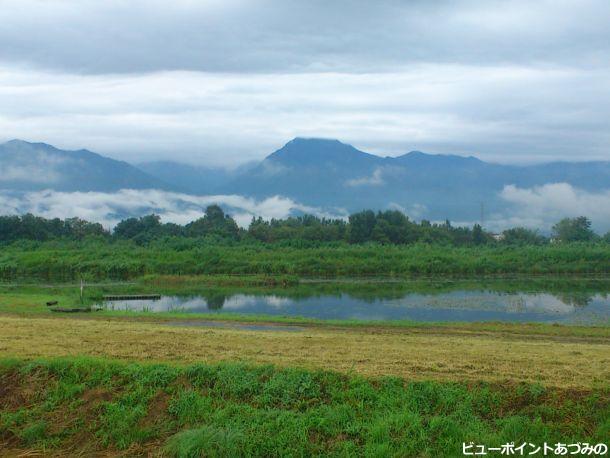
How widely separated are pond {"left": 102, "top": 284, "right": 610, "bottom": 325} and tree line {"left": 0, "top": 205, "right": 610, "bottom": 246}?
32.8 metres

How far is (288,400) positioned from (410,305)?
77.5 feet

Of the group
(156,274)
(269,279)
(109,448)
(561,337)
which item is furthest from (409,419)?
(156,274)

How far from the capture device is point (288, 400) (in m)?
10.3

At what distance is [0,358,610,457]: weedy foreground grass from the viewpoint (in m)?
9.13

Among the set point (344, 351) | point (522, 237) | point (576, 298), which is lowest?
point (576, 298)

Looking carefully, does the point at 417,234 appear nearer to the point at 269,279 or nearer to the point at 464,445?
the point at 269,279

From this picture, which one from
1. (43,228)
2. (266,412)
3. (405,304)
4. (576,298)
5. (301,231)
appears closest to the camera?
(266,412)

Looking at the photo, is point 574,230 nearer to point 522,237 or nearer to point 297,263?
point 522,237

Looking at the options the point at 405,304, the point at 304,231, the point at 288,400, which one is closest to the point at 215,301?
the point at 405,304

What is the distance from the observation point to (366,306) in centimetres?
3312

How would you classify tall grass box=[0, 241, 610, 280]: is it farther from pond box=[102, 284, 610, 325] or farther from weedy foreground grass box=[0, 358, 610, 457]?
weedy foreground grass box=[0, 358, 610, 457]

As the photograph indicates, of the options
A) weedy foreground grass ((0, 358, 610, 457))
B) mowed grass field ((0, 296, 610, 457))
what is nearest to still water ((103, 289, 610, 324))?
mowed grass field ((0, 296, 610, 457))

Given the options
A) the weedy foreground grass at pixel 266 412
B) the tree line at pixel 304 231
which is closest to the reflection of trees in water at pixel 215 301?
the weedy foreground grass at pixel 266 412

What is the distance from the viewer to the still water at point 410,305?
95.9ft
